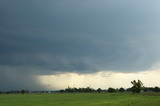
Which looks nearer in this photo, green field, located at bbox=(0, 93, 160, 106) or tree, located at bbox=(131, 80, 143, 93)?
green field, located at bbox=(0, 93, 160, 106)

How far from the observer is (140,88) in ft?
571

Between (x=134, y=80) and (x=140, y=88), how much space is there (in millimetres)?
6637

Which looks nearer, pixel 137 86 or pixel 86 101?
pixel 86 101

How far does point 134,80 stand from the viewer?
17388 cm

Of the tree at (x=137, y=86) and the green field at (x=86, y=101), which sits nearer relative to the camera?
the green field at (x=86, y=101)
